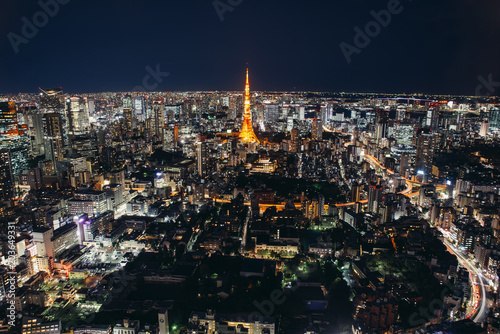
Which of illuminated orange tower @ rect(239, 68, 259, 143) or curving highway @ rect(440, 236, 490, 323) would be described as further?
illuminated orange tower @ rect(239, 68, 259, 143)

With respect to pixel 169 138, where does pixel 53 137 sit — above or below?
above

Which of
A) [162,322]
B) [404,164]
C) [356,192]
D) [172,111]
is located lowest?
[162,322]

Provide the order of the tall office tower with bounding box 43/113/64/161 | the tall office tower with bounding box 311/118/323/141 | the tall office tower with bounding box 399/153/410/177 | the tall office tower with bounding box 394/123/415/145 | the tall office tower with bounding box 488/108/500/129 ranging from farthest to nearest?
the tall office tower with bounding box 311/118/323/141
the tall office tower with bounding box 488/108/500/129
the tall office tower with bounding box 394/123/415/145
the tall office tower with bounding box 43/113/64/161
the tall office tower with bounding box 399/153/410/177

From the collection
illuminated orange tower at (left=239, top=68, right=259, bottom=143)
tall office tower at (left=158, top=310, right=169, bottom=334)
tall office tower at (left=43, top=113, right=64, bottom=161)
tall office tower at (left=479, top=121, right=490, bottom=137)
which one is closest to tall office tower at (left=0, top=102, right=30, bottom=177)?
tall office tower at (left=43, top=113, right=64, bottom=161)

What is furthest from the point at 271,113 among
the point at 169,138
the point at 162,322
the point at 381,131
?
the point at 162,322

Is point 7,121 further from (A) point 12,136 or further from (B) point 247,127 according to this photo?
(B) point 247,127

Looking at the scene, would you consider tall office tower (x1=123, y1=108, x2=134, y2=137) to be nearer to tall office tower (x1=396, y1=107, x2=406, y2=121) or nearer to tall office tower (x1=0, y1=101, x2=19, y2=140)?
tall office tower (x1=0, y1=101, x2=19, y2=140)

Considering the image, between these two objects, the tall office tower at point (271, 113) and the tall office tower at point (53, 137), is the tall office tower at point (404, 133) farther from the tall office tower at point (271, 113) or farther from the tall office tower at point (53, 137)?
the tall office tower at point (53, 137)
